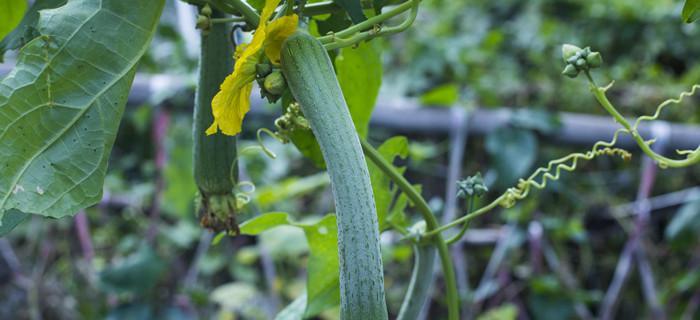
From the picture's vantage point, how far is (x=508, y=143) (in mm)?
1683

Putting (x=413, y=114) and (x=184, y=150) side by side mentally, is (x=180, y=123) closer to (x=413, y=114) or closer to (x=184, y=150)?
(x=184, y=150)

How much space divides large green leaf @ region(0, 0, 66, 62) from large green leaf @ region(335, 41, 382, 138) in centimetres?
23

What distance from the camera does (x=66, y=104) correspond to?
424mm

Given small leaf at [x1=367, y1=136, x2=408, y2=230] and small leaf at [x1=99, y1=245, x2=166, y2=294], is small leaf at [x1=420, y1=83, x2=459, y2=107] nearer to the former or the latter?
small leaf at [x1=99, y1=245, x2=166, y2=294]

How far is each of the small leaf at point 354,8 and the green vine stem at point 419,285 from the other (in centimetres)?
21

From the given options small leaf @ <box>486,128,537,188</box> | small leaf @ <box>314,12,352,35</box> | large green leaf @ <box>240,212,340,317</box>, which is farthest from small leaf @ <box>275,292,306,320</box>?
small leaf @ <box>486,128,537,188</box>

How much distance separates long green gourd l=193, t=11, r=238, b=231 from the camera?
50cm

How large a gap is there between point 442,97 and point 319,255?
41.8 inches

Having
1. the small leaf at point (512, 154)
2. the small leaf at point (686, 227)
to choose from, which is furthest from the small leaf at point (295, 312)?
the small leaf at point (686, 227)

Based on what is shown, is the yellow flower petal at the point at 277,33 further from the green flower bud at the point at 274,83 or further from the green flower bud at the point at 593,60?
the green flower bud at the point at 593,60

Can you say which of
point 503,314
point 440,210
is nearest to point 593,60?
point 440,210

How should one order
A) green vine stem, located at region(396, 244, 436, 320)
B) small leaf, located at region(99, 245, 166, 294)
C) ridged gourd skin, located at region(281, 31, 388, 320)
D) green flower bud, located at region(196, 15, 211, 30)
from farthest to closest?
small leaf, located at region(99, 245, 166, 294)
green vine stem, located at region(396, 244, 436, 320)
green flower bud, located at region(196, 15, 211, 30)
ridged gourd skin, located at region(281, 31, 388, 320)

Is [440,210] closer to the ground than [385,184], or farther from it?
closer to the ground

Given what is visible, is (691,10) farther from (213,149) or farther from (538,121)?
(538,121)
